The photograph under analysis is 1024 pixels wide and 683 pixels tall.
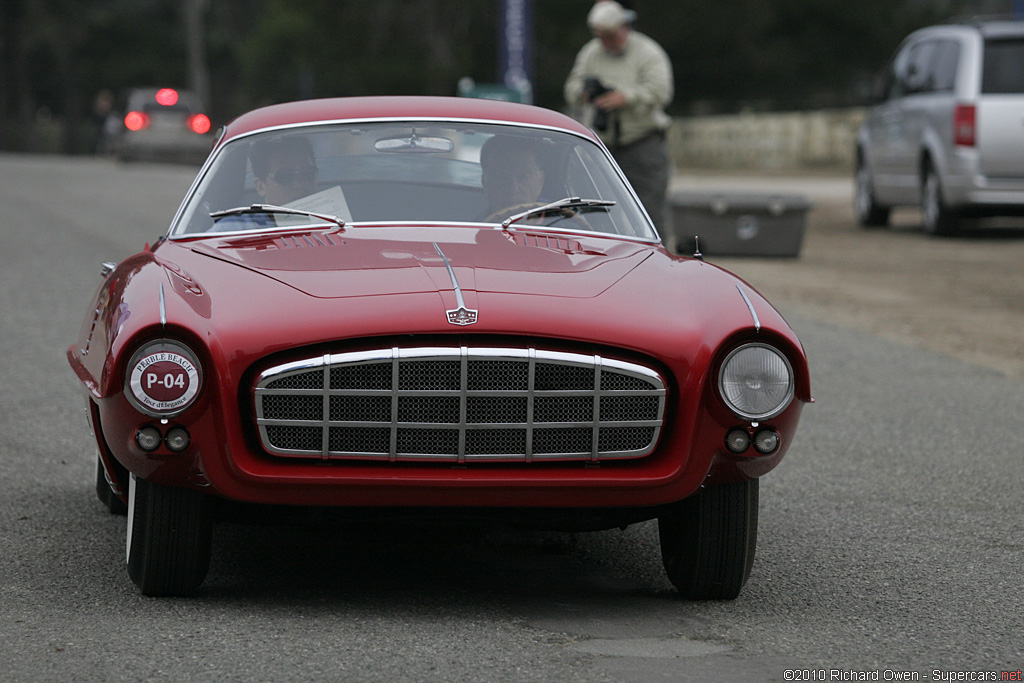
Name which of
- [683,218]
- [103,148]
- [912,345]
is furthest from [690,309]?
[103,148]

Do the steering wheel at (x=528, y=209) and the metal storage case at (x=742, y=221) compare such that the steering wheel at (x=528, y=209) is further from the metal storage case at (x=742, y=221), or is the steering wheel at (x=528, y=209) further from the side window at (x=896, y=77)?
the side window at (x=896, y=77)

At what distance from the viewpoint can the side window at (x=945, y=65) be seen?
52.5 ft

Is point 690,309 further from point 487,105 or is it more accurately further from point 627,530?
point 487,105

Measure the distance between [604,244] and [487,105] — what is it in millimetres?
1035

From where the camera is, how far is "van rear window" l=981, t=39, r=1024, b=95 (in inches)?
610

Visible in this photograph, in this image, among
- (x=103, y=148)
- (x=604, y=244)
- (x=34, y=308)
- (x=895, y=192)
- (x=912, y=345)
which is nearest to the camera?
(x=604, y=244)

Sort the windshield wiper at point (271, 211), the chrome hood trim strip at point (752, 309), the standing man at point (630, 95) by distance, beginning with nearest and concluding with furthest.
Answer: the chrome hood trim strip at point (752, 309) → the windshield wiper at point (271, 211) → the standing man at point (630, 95)

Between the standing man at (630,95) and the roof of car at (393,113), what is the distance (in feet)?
15.8

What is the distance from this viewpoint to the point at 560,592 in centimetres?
453

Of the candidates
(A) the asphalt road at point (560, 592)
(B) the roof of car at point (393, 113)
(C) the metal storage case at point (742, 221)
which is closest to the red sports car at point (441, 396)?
(A) the asphalt road at point (560, 592)

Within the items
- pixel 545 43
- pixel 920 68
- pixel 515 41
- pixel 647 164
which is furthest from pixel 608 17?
pixel 545 43

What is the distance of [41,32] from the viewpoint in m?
63.8

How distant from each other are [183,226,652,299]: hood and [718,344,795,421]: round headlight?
416mm

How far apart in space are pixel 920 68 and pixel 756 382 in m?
13.7
